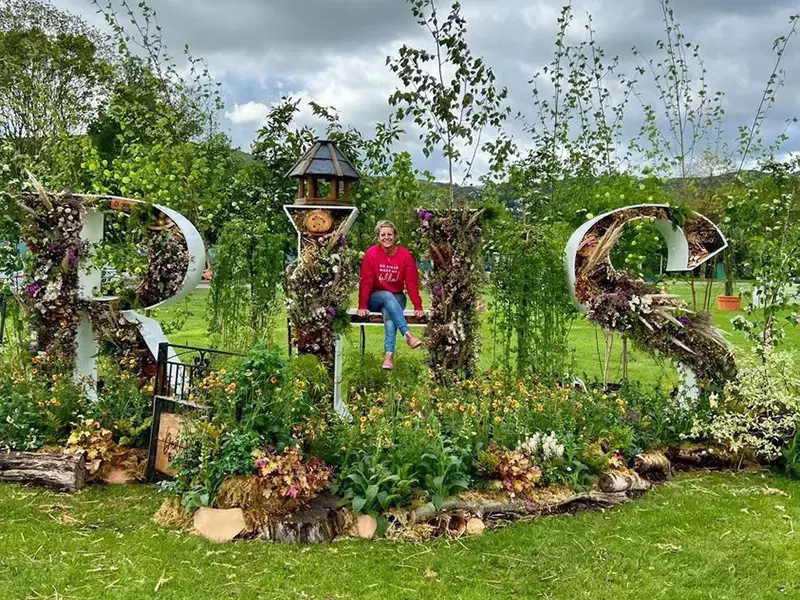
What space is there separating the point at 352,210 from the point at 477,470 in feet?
8.37

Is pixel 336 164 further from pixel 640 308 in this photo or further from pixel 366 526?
pixel 366 526

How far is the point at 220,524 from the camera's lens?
393 centimetres

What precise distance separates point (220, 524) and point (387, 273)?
269cm

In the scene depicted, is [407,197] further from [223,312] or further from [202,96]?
[202,96]

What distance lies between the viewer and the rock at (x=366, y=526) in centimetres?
395

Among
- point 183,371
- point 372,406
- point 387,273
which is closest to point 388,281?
point 387,273

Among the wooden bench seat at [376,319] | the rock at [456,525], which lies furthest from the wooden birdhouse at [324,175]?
the rock at [456,525]

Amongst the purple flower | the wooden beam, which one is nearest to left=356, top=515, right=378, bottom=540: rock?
the wooden beam

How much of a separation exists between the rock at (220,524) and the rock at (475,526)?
1351mm

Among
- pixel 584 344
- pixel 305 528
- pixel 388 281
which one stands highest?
pixel 388 281

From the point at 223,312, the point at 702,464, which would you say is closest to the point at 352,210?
the point at 223,312

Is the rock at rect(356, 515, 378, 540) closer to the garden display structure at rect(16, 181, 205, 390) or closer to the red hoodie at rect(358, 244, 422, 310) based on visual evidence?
the red hoodie at rect(358, 244, 422, 310)

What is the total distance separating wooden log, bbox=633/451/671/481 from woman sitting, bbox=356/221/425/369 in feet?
6.64

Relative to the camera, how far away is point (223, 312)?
6.36 metres
